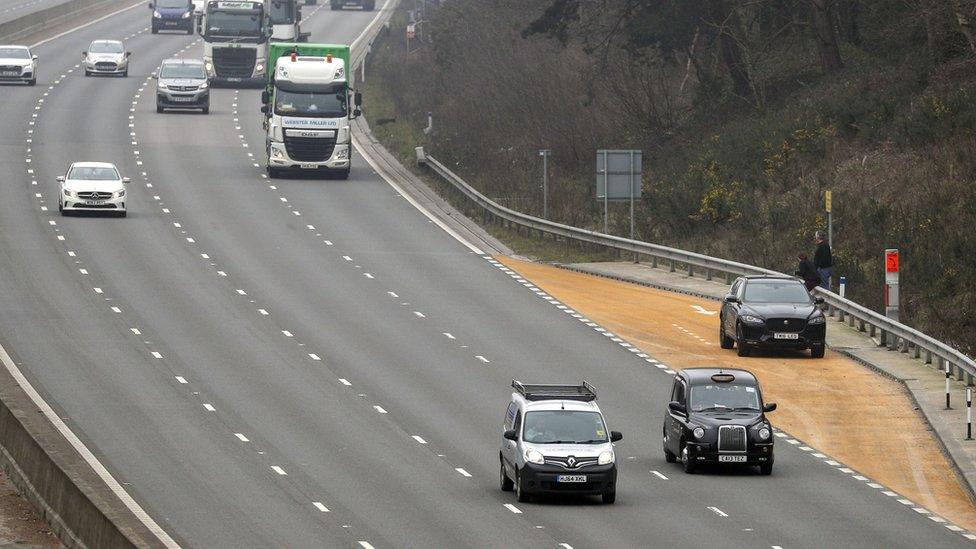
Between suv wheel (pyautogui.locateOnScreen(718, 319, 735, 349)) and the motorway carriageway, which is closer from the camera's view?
the motorway carriageway

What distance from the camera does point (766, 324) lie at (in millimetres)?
34812

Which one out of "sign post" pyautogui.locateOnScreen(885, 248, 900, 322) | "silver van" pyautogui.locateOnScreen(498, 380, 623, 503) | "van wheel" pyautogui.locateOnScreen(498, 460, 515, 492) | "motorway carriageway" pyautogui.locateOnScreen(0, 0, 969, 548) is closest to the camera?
"motorway carriageway" pyautogui.locateOnScreen(0, 0, 969, 548)

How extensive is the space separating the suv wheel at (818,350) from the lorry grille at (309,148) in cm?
2660

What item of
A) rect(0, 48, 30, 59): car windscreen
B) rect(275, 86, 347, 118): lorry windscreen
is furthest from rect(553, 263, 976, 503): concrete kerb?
rect(0, 48, 30, 59): car windscreen

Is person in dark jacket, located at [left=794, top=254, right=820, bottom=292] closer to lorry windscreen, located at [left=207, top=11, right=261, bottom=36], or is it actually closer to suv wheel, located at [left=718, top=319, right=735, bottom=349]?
suv wheel, located at [left=718, top=319, right=735, bottom=349]

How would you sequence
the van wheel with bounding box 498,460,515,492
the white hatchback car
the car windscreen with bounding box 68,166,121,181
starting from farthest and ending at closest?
the car windscreen with bounding box 68,166,121,181
the white hatchback car
the van wheel with bounding box 498,460,515,492

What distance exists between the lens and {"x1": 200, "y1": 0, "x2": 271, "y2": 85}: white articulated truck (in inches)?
Answer: 3081

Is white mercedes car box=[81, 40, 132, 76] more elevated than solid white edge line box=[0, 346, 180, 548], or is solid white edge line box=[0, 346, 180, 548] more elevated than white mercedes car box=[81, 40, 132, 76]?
white mercedes car box=[81, 40, 132, 76]

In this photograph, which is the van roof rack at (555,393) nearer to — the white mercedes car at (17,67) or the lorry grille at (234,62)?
the lorry grille at (234,62)

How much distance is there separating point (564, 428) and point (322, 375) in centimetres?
949

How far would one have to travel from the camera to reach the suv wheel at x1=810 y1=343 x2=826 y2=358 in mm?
34981

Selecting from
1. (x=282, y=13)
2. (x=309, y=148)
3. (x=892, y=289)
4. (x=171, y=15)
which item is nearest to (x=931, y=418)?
(x=892, y=289)

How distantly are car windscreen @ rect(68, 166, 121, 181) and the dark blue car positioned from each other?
54039mm

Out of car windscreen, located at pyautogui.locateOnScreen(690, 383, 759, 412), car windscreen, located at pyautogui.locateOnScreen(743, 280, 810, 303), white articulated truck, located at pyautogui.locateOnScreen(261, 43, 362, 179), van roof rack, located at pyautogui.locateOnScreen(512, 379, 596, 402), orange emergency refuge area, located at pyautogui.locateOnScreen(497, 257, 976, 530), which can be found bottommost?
orange emergency refuge area, located at pyautogui.locateOnScreen(497, 257, 976, 530)
